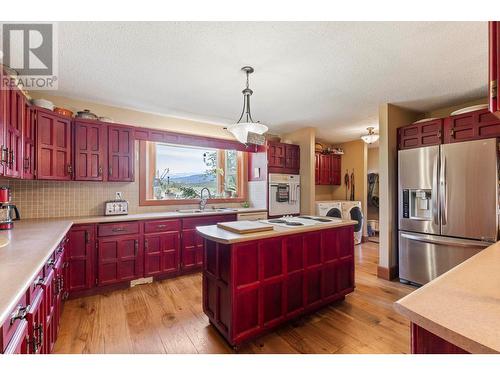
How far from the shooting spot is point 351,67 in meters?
2.20

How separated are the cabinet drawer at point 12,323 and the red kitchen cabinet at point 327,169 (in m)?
5.01

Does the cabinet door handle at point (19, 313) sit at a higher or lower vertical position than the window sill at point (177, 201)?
lower

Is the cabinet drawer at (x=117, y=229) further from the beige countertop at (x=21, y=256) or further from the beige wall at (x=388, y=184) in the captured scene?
the beige wall at (x=388, y=184)

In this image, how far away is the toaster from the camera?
3084mm

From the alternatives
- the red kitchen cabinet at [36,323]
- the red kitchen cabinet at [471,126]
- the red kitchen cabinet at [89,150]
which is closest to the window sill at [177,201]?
the red kitchen cabinet at [89,150]

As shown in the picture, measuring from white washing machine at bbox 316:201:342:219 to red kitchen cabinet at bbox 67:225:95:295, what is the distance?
372 centimetres

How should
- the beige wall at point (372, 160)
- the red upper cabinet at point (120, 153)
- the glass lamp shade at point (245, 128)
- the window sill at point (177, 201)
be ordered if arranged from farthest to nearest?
the beige wall at point (372, 160), the window sill at point (177, 201), the red upper cabinet at point (120, 153), the glass lamp shade at point (245, 128)

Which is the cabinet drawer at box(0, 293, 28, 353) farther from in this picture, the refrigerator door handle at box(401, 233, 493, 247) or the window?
the refrigerator door handle at box(401, 233, 493, 247)

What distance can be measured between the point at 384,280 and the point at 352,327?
4.64ft

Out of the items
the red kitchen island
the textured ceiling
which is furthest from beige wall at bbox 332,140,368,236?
the red kitchen island

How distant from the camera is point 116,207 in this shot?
314 cm

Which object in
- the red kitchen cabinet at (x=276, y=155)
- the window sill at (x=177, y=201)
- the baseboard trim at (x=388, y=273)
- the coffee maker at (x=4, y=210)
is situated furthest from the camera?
the red kitchen cabinet at (x=276, y=155)

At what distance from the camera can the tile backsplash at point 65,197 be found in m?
2.69
